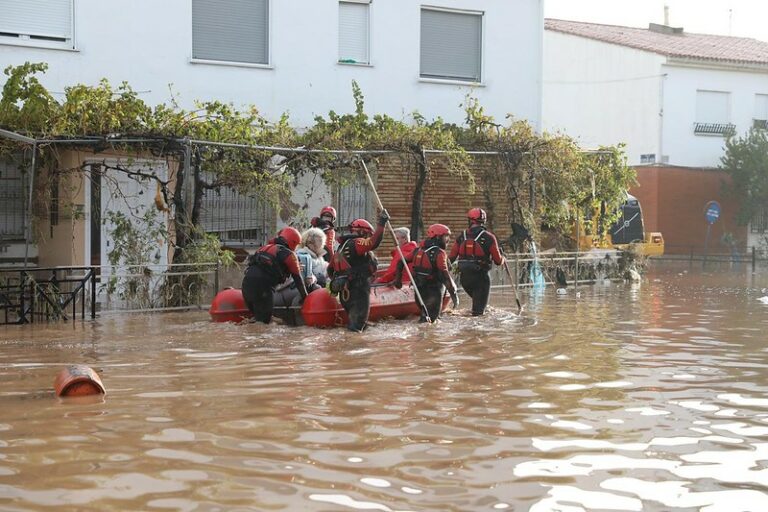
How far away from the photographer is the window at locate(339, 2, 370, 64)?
23.9 meters

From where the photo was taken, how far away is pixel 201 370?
11.8 m

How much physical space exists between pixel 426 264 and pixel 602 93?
26.7 m

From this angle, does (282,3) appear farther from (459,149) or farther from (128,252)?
(128,252)

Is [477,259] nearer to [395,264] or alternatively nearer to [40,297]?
[395,264]

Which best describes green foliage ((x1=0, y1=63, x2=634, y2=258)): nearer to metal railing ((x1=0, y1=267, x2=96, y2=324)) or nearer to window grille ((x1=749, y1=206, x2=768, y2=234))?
metal railing ((x1=0, y1=267, x2=96, y2=324))

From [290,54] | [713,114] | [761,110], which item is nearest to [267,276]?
[290,54]

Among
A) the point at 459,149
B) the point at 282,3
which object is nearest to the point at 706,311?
the point at 459,149

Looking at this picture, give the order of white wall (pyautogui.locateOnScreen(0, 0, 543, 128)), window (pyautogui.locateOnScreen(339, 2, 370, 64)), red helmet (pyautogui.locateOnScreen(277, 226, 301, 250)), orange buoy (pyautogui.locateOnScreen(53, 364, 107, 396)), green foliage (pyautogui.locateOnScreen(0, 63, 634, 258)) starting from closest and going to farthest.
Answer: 1. orange buoy (pyautogui.locateOnScreen(53, 364, 107, 396))
2. red helmet (pyautogui.locateOnScreen(277, 226, 301, 250))
3. green foliage (pyautogui.locateOnScreen(0, 63, 634, 258))
4. white wall (pyautogui.locateOnScreen(0, 0, 543, 128))
5. window (pyautogui.locateOnScreen(339, 2, 370, 64))

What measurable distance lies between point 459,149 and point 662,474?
48.0ft

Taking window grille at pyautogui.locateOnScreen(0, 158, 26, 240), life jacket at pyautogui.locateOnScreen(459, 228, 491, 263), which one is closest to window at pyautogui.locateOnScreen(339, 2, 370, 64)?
window grille at pyautogui.locateOnScreen(0, 158, 26, 240)

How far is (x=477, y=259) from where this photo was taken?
57.2 feet

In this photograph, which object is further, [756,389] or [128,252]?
[128,252]

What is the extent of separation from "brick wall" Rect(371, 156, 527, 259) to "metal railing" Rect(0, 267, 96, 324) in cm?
763

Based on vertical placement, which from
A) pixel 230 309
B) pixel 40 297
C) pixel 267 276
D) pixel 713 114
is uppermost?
pixel 713 114
